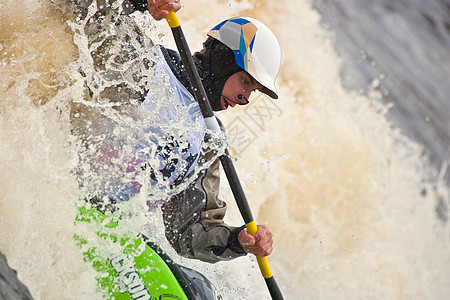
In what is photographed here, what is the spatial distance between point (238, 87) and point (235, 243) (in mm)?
598

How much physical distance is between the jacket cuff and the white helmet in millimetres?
570

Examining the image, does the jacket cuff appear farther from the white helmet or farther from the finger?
the finger

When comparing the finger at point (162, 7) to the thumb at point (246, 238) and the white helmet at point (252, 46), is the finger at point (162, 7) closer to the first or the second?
the white helmet at point (252, 46)

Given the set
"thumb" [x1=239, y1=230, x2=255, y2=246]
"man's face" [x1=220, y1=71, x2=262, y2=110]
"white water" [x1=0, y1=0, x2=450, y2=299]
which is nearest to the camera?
"thumb" [x1=239, y1=230, x2=255, y2=246]

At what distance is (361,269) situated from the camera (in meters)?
3.45

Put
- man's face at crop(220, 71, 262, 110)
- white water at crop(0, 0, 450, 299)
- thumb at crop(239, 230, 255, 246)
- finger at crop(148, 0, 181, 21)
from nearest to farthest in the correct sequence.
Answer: finger at crop(148, 0, 181, 21) < thumb at crop(239, 230, 255, 246) < man's face at crop(220, 71, 262, 110) < white water at crop(0, 0, 450, 299)

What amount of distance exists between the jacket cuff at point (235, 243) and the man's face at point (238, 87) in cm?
49

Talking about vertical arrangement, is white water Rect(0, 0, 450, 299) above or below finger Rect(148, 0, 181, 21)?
below

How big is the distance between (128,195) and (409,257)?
9.33 feet

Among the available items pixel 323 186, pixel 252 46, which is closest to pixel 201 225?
pixel 252 46

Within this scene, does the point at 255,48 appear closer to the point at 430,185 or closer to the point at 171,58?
the point at 171,58

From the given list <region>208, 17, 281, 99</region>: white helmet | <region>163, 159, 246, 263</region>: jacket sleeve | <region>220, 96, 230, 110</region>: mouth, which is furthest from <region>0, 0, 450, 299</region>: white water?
<region>208, 17, 281, 99</region>: white helmet

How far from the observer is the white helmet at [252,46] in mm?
1660

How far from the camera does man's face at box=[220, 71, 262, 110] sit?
1.69 metres
